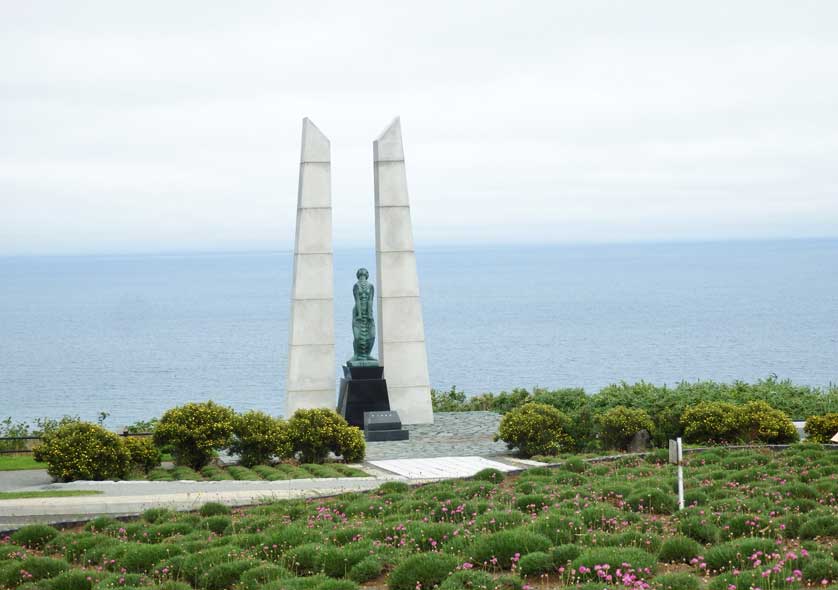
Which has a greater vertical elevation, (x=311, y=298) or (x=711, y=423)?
(x=311, y=298)

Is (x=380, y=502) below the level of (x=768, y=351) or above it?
below

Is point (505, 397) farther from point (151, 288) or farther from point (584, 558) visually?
point (151, 288)

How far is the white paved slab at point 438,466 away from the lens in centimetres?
1734

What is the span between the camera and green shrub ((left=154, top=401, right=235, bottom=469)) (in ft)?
62.2

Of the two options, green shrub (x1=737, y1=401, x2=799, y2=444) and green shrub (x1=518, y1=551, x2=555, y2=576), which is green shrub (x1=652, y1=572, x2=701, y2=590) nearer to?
green shrub (x1=518, y1=551, x2=555, y2=576)

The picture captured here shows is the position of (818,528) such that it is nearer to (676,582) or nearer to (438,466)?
(676,582)

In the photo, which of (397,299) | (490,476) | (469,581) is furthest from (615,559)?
(397,299)

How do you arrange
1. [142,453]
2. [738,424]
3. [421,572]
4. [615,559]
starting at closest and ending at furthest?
[615,559]
[421,572]
[142,453]
[738,424]

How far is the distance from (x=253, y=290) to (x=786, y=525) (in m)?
156

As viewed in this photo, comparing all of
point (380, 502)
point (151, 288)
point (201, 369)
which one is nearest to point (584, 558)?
point (380, 502)

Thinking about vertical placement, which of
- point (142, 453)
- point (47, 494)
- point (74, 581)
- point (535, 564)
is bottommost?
point (74, 581)

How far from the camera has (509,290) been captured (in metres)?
157

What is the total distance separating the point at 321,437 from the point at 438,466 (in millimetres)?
2371

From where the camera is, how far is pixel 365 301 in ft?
85.0
